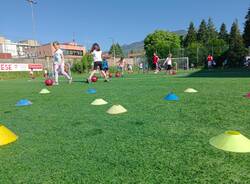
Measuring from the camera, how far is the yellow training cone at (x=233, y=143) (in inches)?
91.4

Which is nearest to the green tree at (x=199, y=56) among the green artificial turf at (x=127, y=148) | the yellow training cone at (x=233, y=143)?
the green artificial turf at (x=127, y=148)

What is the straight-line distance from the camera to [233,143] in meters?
2.37

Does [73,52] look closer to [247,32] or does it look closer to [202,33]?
[202,33]

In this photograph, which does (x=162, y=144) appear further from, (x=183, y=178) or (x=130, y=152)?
(x=183, y=178)

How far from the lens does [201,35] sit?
81875mm

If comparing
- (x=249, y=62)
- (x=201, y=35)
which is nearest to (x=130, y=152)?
(x=249, y=62)

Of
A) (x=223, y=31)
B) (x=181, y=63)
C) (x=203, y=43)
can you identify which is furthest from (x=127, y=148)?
(x=223, y=31)

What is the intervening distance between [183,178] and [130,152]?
2.29ft

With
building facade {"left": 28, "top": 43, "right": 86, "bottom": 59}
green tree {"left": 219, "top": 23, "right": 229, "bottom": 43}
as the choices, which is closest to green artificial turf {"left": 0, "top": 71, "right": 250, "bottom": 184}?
building facade {"left": 28, "top": 43, "right": 86, "bottom": 59}

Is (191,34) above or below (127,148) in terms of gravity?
above

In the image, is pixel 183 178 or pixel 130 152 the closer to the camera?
pixel 183 178

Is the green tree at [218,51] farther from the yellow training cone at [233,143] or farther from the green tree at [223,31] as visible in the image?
the green tree at [223,31]

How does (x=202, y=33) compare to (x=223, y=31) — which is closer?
(x=202, y=33)

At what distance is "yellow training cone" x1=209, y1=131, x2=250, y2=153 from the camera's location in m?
2.32
